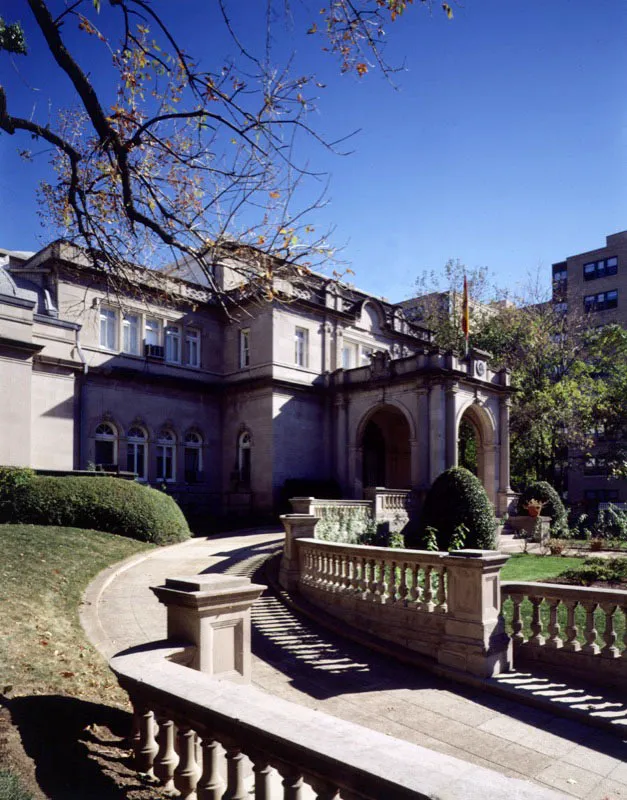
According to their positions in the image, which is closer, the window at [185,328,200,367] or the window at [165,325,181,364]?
the window at [165,325,181,364]

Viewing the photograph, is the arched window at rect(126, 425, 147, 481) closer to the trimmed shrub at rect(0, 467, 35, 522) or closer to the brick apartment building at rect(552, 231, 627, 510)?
the trimmed shrub at rect(0, 467, 35, 522)

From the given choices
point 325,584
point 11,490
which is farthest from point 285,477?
point 325,584

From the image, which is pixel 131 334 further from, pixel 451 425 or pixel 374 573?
pixel 374 573

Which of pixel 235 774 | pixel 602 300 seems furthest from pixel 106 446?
pixel 602 300

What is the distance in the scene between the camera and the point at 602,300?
178ft

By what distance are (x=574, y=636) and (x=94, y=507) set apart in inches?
497

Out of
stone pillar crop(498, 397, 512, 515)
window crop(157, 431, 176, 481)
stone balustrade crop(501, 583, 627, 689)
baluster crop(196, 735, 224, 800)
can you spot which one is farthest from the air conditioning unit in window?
baluster crop(196, 735, 224, 800)

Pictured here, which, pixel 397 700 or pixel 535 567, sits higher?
pixel 397 700

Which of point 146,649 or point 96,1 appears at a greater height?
point 96,1

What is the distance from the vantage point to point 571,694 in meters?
7.20

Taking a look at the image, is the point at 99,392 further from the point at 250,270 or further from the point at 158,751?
the point at 158,751

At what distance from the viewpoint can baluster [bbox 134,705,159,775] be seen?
3947 millimetres

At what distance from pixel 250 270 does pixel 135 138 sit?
74.7 inches

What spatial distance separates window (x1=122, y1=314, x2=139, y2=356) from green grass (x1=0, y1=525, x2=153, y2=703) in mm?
13952
